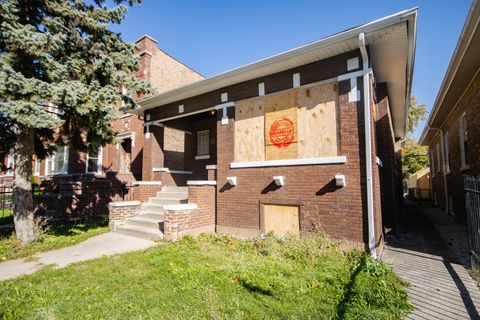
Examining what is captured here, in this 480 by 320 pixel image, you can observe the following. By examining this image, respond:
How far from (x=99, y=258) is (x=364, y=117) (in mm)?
6317

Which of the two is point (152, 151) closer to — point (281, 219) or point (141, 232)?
point (141, 232)

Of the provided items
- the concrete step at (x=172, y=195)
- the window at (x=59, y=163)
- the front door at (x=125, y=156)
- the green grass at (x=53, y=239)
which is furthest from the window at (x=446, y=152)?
the window at (x=59, y=163)

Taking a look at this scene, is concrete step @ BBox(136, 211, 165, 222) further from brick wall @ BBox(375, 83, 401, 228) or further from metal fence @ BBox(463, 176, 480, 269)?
metal fence @ BBox(463, 176, 480, 269)

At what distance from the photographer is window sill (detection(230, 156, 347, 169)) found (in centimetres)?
562

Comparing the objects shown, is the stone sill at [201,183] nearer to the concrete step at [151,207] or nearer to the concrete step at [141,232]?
the concrete step at [141,232]

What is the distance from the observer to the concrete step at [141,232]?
6778 mm

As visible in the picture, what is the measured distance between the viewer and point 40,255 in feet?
18.2

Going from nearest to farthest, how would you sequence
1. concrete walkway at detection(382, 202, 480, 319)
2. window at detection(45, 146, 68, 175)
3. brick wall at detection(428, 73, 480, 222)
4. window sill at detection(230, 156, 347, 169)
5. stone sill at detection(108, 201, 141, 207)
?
1. concrete walkway at detection(382, 202, 480, 319)
2. window sill at detection(230, 156, 347, 169)
3. brick wall at detection(428, 73, 480, 222)
4. stone sill at detection(108, 201, 141, 207)
5. window at detection(45, 146, 68, 175)

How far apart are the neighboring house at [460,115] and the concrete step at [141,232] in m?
8.50

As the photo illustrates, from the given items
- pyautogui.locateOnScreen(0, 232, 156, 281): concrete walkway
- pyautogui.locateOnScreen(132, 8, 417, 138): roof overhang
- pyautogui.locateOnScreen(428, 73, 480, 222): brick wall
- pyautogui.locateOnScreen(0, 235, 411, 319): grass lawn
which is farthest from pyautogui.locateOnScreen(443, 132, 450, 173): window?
pyautogui.locateOnScreen(0, 232, 156, 281): concrete walkway

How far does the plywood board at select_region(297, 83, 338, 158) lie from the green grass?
6433 mm

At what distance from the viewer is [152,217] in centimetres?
796

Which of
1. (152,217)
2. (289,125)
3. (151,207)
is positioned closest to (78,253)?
(152,217)

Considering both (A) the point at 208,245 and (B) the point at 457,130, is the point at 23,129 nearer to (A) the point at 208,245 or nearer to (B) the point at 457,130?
(A) the point at 208,245
